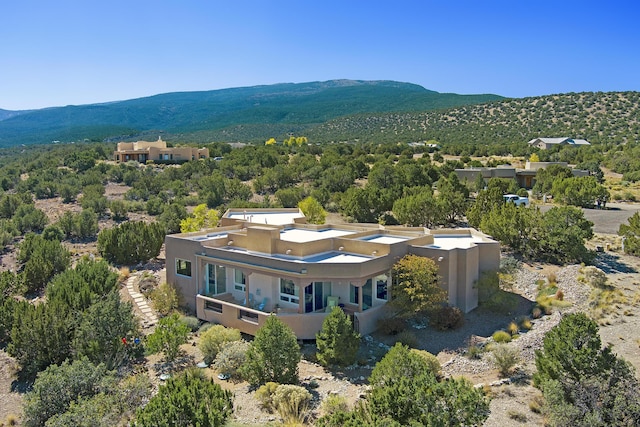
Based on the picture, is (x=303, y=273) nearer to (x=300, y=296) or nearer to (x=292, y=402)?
(x=300, y=296)

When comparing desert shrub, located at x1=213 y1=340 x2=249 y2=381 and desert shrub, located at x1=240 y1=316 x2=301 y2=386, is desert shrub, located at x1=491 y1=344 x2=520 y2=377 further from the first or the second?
desert shrub, located at x1=213 y1=340 x2=249 y2=381

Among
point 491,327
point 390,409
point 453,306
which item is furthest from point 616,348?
point 390,409

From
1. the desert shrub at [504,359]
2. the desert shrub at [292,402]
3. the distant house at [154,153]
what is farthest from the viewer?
the distant house at [154,153]

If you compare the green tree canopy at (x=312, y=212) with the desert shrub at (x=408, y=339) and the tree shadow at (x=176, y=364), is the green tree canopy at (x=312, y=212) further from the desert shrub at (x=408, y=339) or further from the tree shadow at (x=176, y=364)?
the tree shadow at (x=176, y=364)

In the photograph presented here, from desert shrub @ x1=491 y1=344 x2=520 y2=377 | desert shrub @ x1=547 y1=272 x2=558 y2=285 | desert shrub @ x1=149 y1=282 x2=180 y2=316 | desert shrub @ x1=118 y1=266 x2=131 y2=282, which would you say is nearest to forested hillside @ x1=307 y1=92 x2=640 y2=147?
desert shrub @ x1=547 y1=272 x2=558 y2=285

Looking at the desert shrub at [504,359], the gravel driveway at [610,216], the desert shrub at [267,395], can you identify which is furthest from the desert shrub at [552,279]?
the desert shrub at [267,395]
